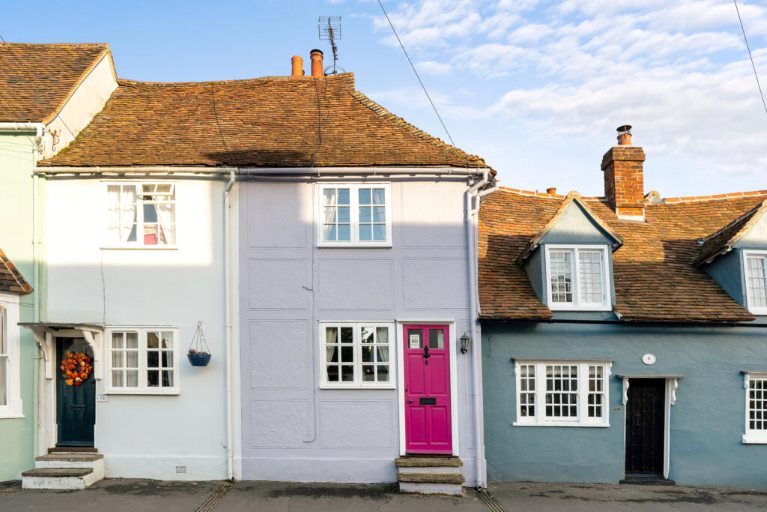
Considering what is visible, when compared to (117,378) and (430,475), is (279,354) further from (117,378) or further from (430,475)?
(430,475)

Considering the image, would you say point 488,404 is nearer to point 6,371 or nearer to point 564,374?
point 564,374

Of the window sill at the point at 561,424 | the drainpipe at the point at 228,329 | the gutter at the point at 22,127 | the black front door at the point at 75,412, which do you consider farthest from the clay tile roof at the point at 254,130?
the window sill at the point at 561,424

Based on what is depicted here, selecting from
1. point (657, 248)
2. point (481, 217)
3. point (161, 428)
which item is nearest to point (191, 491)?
point (161, 428)

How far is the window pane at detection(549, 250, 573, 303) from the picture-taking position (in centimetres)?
1125

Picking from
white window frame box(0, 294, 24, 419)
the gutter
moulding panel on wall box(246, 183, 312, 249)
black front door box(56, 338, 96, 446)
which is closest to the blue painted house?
moulding panel on wall box(246, 183, 312, 249)

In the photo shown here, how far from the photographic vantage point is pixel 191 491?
31.5 feet

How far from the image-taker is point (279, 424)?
33.9 ft

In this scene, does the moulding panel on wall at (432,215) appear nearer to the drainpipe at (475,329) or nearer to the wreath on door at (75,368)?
the drainpipe at (475,329)

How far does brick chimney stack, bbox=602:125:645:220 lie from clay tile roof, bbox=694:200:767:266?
6.28ft

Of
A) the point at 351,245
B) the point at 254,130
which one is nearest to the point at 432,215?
the point at 351,245

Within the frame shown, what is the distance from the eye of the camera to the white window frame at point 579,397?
10820 millimetres

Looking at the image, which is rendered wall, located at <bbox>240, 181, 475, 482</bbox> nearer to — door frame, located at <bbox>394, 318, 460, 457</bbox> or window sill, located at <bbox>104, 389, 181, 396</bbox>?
door frame, located at <bbox>394, 318, 460, 457</bbox>

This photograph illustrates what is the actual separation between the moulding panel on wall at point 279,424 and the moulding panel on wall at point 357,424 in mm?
391

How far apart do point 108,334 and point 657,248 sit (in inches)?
488
